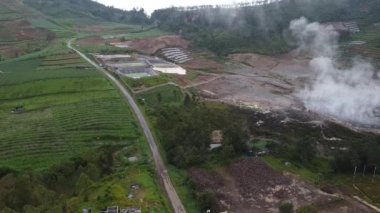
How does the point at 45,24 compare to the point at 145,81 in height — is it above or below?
above

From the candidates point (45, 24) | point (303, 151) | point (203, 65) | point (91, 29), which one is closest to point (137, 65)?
point (203, 65)

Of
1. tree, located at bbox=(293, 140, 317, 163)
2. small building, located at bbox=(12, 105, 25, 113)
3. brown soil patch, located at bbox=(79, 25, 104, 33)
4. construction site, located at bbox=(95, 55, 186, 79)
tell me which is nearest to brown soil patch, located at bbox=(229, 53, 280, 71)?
construction site, located at bbox=(95, 55, 186, 79)

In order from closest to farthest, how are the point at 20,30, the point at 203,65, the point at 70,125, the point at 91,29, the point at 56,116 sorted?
the point at 70,125 < the point at 56,116 < the point at 203,65 < the point at 20,30 < the point at 91,29

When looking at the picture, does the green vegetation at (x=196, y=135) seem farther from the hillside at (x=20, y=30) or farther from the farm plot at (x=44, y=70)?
the hillside at (x=20, y=30)

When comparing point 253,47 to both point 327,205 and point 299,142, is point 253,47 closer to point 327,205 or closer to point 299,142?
point 299,142

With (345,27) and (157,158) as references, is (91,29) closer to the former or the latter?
(345,27)

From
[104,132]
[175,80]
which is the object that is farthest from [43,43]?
[104,132]
